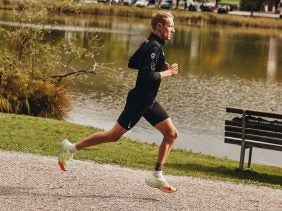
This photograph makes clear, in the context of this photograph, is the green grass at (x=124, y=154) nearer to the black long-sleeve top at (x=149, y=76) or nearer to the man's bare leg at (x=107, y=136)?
the man's bare leg at (x=107, y=136)

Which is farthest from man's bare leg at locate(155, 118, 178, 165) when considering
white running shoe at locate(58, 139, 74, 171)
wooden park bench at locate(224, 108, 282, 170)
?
wooden park bench at locate(224, 108, 282, 170)

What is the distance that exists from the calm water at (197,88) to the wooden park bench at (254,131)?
4.73 meters

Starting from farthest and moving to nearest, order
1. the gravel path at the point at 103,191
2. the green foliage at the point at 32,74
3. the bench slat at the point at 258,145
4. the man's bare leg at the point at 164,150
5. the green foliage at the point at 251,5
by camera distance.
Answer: the green foliage at the point at 251,5 < the green foliage at the point at 32,74 < the bench slat at the point at 258,145 < the man's bare leg at the point at 164,150 < the gravel path at the point at 103,191

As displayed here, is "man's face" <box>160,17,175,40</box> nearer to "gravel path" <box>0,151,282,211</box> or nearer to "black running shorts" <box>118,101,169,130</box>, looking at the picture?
"black running shorts" <box>118,101,169,130</box>

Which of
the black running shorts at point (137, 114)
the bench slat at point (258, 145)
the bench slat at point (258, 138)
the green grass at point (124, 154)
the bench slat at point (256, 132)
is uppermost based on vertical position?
the black running shorts at point (137, 114)

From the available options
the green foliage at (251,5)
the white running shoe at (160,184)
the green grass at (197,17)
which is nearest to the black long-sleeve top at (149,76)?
the white running shoe at (160,184)

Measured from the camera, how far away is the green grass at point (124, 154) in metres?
11.6

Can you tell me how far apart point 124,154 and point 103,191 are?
170 inches

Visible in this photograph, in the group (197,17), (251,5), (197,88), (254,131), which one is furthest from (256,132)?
(251,5)

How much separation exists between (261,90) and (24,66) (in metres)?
14.8

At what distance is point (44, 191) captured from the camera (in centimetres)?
874

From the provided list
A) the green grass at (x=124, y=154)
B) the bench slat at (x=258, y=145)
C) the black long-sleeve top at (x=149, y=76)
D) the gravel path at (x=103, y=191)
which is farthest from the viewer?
the bench slat at (x=258, y=145)

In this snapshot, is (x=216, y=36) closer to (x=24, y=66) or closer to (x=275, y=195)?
(x=24, y=66)

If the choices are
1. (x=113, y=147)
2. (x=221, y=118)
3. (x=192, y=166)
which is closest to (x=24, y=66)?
(x=221, y=118)
